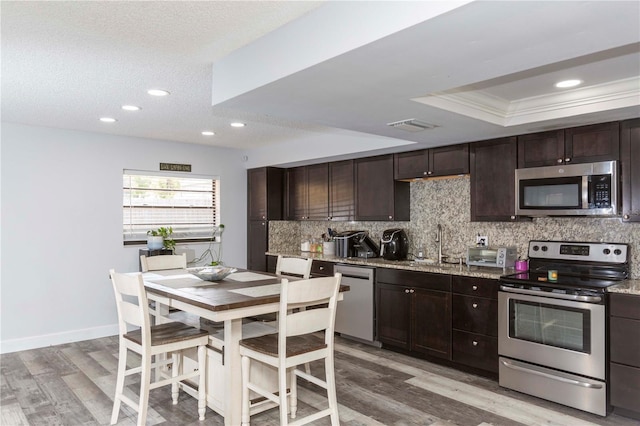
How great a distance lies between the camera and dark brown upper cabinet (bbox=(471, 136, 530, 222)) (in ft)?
12.6

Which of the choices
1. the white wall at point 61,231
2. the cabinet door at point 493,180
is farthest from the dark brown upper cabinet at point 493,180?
the white wall at point 61,231

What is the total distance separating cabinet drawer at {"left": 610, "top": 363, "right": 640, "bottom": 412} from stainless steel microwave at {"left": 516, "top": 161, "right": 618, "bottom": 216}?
3.58ft

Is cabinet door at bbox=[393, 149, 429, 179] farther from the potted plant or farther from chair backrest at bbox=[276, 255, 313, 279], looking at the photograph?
the potted plant

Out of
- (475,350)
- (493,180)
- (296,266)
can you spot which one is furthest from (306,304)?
(493,180)

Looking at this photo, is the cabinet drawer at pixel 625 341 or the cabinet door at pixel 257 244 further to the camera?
the cabinet door at pixel 257 244

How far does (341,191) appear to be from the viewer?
541 cm

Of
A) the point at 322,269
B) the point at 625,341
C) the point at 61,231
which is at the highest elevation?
the point at 61,231

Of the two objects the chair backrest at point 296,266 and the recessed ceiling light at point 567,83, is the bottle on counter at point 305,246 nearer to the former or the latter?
the chair backrest at point 296,266

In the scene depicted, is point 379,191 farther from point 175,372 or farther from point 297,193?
point 175,372

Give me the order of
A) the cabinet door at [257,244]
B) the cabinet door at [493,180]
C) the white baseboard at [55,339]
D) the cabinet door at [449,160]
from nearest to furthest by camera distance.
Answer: the cabinet door at [493,180], the cabinet door at [449,160], the white baseboard at [55,339], the cabinet door at [257,244]

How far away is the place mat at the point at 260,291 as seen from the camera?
274 centimetres

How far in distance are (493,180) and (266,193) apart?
123 inches

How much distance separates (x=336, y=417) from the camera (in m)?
2.74

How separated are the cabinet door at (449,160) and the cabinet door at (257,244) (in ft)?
8.57
